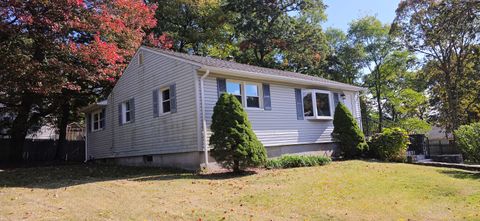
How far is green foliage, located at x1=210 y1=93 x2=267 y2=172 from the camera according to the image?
10.9 metres

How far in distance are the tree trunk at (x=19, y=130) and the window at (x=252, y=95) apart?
12.0 m

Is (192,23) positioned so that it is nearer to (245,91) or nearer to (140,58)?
(140,58)

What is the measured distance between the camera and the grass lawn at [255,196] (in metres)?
6.45

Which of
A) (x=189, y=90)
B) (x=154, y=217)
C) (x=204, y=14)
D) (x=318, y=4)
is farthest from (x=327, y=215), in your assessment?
(x=318, y=4)

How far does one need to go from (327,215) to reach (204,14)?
2327 cm

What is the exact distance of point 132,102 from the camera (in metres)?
16.3

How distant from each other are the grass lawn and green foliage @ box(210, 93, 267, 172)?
0.52 meters

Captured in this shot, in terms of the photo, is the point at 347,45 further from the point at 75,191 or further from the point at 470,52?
the point at 75,191

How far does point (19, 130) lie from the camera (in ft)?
A: 63.0

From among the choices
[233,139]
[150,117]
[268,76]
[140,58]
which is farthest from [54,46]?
[233,139]

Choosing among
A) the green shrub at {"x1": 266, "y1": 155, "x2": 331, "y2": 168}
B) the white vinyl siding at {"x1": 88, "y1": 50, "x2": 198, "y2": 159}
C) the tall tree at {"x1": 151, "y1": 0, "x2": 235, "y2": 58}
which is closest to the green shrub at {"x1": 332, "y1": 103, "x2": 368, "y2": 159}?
the green shrub at {"x1": 266, "y1": 155, "x2": 331, "y2": 168}

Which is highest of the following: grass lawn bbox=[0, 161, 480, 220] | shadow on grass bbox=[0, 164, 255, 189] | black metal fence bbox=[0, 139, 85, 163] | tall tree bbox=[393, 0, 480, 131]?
tall tree bbox=[393, 0, 480, 131]

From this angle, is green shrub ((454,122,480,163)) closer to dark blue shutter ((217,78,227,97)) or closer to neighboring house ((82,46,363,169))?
neighboring house ((82,46,363,169))

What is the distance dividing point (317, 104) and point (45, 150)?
17.2 m
